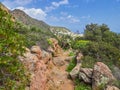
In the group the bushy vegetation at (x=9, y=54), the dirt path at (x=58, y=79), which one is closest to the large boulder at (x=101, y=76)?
the dirt path at (x=58, y=79)

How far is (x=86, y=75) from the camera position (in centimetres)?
2225

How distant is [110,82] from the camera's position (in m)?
20.4

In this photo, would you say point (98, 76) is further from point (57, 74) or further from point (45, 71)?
point (57, 74)

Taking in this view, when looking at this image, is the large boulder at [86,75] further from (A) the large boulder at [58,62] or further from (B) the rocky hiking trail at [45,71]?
(A) the large boulder at [58,62]

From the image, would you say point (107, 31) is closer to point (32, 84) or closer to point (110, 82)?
point (110, 82)

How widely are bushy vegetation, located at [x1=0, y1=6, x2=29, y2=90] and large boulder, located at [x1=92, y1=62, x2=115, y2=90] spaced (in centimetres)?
979

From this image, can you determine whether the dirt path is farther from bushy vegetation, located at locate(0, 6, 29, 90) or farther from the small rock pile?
bushy vegetation, located at locate(0, 6, 29, 90)

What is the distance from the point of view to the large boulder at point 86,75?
862 inches

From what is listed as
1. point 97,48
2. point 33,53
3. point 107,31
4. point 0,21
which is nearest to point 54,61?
point 97,48

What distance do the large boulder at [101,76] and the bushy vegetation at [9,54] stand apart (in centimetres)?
979

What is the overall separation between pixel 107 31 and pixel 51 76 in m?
18.6

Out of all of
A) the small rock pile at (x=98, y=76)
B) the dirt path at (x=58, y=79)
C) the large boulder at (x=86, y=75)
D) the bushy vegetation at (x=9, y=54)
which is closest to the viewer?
the bushy vegetation at (x=9, y=54)

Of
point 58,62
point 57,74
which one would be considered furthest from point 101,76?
point 58,62

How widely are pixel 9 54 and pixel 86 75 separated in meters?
11.9
